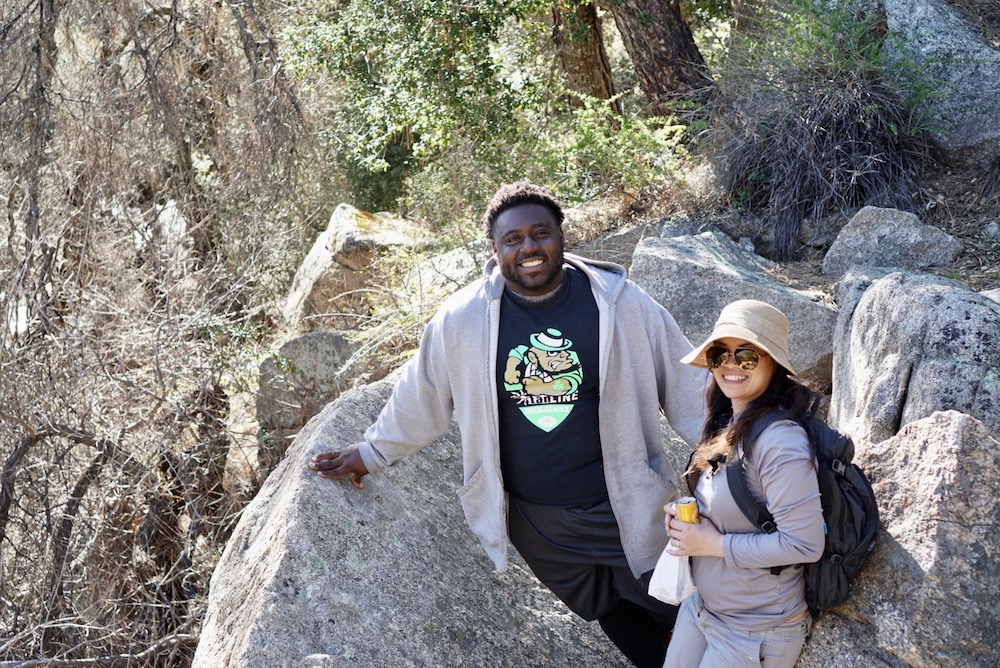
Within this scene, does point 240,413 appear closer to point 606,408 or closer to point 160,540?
point 160,540

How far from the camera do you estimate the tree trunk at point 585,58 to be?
9875 mm

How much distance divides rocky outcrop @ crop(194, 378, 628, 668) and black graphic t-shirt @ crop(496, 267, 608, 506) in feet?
1.87

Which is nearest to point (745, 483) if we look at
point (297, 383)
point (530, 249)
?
point (530, 249)

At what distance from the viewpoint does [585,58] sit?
10.1 metres

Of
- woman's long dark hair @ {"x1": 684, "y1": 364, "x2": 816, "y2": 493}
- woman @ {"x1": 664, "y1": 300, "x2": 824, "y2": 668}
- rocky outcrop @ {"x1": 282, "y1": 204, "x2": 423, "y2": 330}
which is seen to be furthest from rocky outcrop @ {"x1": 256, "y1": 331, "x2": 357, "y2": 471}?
woman @ {"x1": 664, "y1": 300, "x2": 824, "y2": 668}

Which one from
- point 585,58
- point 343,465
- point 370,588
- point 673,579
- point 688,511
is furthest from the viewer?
point 585,58

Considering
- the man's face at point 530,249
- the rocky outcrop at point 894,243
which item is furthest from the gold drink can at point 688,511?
the rocky outcrop at point 894,243

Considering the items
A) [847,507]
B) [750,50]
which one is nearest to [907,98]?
[750,50]

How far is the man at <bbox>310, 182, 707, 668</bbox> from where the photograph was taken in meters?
3.03

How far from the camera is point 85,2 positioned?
7.09 metres

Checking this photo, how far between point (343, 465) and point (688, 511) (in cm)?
131

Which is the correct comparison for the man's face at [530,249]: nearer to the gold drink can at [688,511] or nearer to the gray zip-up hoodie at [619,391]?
the gray zip-up hoodie at [619,391]

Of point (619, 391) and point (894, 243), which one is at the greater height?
point (619, 391)

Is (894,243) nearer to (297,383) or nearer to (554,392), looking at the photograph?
(554,392)
